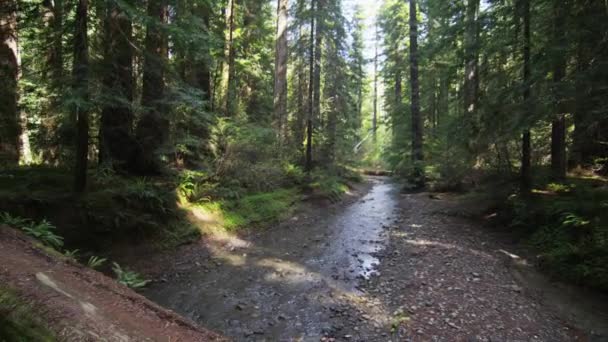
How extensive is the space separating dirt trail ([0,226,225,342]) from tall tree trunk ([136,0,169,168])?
4443 millimetres

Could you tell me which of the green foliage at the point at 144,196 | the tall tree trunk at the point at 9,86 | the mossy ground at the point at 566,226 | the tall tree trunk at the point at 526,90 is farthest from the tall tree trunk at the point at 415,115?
the tall tree trunk at the point at 9,86

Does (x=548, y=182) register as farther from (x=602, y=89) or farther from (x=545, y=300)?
(x=545, y=300)

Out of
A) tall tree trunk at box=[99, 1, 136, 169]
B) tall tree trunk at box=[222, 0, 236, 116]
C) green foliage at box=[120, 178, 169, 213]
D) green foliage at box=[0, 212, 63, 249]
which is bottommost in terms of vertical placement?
green foliage at box=[0, 212, 63, 249]

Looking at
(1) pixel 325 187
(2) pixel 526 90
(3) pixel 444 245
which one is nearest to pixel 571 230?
(3) pixel 444 245

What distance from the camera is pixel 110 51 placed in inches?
291

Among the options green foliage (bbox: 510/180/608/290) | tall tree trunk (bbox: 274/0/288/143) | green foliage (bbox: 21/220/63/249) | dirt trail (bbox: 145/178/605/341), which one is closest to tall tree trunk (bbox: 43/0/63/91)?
green foliage (bbox: 21/220/63/249)

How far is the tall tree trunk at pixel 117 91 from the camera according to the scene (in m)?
7.13

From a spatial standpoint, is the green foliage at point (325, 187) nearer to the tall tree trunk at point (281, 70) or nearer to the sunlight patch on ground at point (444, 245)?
the tall tree trunk at point (281, 70)

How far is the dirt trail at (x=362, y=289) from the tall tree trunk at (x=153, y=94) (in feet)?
11.3

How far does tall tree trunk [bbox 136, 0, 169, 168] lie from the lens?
8047 mm

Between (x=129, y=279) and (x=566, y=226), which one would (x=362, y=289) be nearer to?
(x=129, y=279)

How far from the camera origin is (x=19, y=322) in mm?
2104

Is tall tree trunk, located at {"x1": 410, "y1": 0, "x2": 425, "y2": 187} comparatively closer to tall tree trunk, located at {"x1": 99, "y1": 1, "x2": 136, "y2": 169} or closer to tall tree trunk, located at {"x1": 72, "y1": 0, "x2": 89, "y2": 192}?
tall tree trunk, located at {"x1": 99, "y1": 1, "x2": 136, "y2": 169}

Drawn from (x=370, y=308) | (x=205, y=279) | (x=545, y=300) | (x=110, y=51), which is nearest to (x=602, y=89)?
(x=545, y=300)
